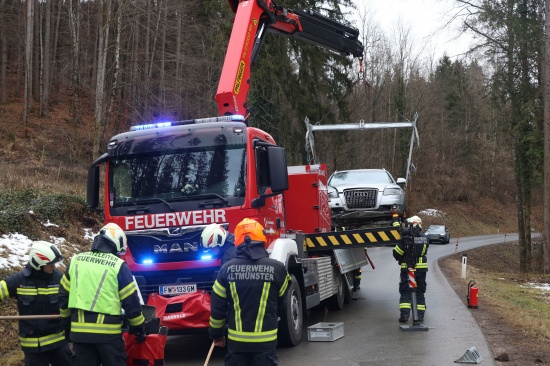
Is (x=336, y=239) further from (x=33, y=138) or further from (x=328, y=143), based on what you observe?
(x=33, y=138)

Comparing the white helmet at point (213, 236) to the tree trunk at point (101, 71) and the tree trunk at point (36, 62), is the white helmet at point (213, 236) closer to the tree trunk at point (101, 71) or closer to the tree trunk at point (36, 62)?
the tree trunk at point (101, 71)

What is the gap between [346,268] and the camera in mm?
12844

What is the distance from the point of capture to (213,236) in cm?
763

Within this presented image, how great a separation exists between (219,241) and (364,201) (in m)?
6.93

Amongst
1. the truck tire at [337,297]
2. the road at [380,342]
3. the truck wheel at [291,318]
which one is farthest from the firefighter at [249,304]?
the truck tire at [337,297]

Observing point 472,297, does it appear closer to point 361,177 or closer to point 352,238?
point 352,238

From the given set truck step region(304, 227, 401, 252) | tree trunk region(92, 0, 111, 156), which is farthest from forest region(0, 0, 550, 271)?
truck step region(304, 227, 401, 252)

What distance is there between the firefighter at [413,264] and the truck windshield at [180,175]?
4.04 metres

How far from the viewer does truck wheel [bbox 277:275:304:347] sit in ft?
28.9

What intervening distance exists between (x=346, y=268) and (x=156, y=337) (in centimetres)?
733

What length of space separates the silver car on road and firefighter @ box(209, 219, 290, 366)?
333 inches

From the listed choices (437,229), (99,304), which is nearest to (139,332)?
(99,304)

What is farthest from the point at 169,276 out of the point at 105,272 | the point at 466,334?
the point at 466,334

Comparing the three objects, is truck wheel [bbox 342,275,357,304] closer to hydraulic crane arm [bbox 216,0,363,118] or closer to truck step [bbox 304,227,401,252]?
truck step [bbox 304,227,401,252]
